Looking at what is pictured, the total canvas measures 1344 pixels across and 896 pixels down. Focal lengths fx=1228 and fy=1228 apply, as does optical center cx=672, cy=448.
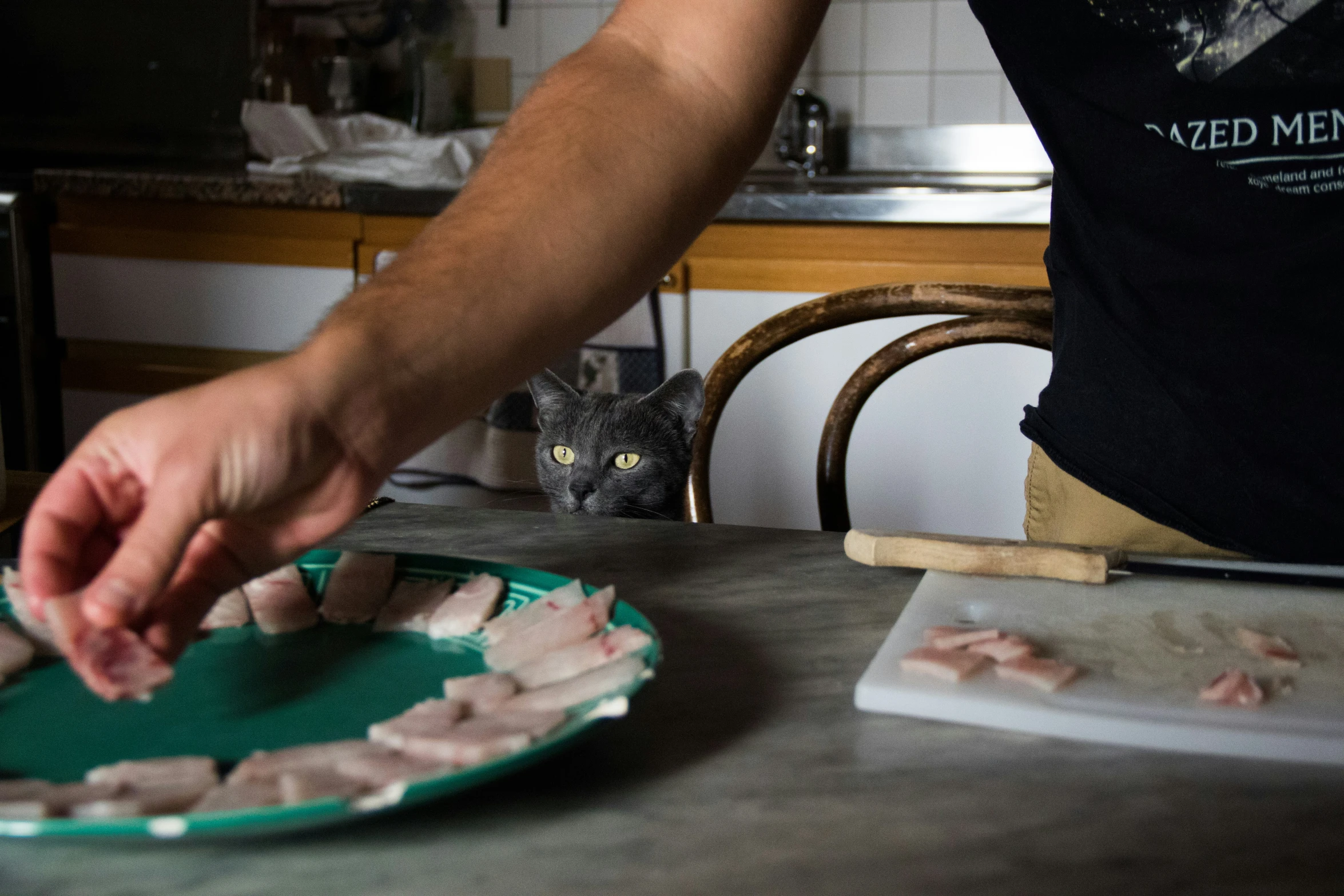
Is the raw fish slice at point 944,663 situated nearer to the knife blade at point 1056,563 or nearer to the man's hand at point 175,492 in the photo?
the knife blade at point 1056,563

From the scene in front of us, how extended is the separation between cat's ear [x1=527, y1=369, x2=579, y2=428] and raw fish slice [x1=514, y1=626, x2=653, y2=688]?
2.13 feet

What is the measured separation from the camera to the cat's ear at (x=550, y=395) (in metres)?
1.16

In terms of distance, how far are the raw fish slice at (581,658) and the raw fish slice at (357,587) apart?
12cm

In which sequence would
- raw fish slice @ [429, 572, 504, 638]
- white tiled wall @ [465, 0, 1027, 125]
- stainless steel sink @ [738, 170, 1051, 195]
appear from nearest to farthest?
raw fish slice @ [429, 572, 504, 638]
stainless steel sink @ [738, 170, 1051, 195]
white tiled wall @ [465, 0, 1027, 125]

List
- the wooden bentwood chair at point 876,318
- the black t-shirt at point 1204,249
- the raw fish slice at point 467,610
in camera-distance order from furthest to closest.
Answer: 1. the wooden bentwood chair at point 876,318
2. the black t-shirt at point 1204,249
3. the raw fish slice at point 467,610

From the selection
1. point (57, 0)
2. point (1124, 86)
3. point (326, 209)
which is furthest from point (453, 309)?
point (57, 0)

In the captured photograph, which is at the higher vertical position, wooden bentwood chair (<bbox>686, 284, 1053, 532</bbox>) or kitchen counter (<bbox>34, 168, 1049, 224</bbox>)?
kitchen counter (<bbox>34, 168, 1049, 224</bbox>)

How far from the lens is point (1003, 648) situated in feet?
1.82

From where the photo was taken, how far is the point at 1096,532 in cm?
94

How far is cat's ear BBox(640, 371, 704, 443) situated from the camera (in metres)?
1.15

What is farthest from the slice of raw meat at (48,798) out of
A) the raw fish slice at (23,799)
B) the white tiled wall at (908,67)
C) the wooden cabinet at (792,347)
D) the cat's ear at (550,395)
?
the white tiled wall at (908,67)

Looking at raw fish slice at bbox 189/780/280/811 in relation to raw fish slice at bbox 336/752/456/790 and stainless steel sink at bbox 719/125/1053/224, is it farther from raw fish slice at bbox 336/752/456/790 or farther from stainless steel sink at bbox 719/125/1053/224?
stainless steel sink at bbox 719/125/1053/224

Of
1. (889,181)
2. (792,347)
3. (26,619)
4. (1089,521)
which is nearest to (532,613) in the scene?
(26,619)

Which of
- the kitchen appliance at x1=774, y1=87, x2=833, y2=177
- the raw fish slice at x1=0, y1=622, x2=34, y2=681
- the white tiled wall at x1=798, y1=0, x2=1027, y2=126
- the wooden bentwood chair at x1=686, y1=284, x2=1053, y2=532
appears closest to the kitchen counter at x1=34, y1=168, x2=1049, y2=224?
the kitchen appliance at x1=774, y1=87, x2=833, y2=177
